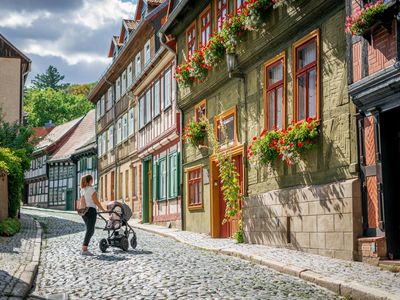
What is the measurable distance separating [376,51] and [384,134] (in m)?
1.30

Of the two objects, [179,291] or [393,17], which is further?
[393,17]

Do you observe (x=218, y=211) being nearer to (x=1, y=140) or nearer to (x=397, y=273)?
(x=397, y=273)

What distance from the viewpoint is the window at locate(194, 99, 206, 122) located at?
20306 mm

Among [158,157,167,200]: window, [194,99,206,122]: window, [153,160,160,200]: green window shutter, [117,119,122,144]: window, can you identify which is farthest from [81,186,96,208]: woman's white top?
[117,119,122,144]: window

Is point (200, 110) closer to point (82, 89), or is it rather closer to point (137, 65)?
point (137, 65)

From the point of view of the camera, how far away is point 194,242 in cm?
1698

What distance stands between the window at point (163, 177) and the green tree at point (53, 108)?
5777 cm

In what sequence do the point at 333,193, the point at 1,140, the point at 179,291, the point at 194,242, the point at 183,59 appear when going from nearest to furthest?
1. the point at 179,291
2. the point at 333,193
3. the point at 194,242
4. the point at 183,59
5. the point at 1,140

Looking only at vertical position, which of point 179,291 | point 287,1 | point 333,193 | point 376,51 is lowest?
point 179,291

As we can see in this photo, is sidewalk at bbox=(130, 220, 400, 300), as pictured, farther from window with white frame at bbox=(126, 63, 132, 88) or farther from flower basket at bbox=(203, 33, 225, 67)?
window with white frame at bbox=(126, 63, 132, 88)

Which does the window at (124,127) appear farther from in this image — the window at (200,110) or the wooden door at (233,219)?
the wooden door at (233,219)

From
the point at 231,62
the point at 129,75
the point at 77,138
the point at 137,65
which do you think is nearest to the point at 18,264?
the point at 231,62

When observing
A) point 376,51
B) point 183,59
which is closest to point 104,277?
point 376,51

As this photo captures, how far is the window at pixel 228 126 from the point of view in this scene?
17.5 meters
